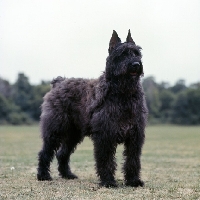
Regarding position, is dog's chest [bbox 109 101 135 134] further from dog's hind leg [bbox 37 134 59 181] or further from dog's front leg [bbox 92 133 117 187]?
dog's hind leg [bbox 37 134 59 181]

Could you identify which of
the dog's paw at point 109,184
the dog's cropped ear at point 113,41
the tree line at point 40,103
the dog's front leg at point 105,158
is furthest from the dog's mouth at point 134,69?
the tree line at point 40,103

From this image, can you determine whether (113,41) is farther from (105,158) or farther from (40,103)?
(40,103)

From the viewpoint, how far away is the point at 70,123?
36.6ft

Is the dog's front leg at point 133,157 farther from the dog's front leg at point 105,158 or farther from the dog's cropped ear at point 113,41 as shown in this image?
the dog's cropped ear at point 113,41

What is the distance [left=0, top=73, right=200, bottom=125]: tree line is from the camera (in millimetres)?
84812

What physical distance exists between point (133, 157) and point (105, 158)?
0.68 metres

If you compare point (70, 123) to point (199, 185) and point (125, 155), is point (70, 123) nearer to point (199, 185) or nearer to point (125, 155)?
point (125, 155)

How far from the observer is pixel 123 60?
8.95m

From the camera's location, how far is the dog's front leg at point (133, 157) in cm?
963

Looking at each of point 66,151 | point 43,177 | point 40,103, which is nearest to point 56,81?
point 66,151

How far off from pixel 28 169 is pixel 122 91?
572cm

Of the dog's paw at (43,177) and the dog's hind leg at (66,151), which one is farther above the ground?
the dog's hind leg at (66,151)

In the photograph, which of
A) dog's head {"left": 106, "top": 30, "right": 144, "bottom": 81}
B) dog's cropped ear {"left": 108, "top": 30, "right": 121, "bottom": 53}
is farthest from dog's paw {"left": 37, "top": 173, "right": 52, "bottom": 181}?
dog's cropped ear {"left": 108, "top": 30, "right": 121, "bottom": 53}

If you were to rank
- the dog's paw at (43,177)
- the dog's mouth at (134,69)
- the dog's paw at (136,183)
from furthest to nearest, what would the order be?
the dog's paw at (43,177) < the dog's paw at (136,183) < the dog's mouth at (134,69)
